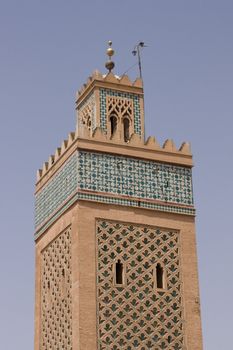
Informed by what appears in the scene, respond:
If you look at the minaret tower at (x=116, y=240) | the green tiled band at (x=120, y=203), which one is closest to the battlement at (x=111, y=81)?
the minaret tower at (x=116, y=240)

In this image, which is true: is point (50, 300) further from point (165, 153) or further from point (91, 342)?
point (165, 153)

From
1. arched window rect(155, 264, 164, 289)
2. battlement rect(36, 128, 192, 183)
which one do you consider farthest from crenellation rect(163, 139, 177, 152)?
arched window rect(155, 264, 164, 289)

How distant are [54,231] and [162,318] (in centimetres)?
219

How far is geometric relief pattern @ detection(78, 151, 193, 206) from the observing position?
13664mm

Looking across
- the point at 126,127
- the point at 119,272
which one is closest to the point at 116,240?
the point at 119,272

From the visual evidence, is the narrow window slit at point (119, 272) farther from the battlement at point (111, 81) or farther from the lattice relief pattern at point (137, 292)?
the battlement at point (111, 81)

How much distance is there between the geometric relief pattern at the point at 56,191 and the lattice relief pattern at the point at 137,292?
33.1 inches

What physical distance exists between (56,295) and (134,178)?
6.84 feet

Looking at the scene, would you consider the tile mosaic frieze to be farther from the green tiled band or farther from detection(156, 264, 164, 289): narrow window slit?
detection(156, 264, 164, 289): narrow window slit

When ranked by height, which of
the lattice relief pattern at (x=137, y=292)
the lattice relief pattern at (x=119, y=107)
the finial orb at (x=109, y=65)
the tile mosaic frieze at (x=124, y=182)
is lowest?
the lattice relief pattern at (x=137, y=292)

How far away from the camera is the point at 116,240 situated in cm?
1349

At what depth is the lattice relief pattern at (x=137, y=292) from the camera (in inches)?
513

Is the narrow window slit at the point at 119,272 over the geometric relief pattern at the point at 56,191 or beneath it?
beneath

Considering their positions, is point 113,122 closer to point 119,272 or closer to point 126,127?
point 126,127
